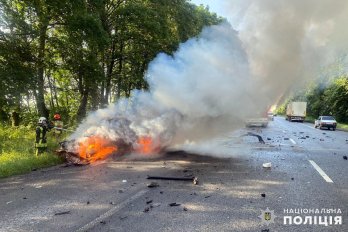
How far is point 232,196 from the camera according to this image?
7.09 metres

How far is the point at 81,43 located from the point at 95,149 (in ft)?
27.3

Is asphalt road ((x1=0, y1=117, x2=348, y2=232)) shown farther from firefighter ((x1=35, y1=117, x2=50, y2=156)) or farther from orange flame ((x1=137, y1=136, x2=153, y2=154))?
firefighter ((x1=35, y1=117, x2=50, y2=156))

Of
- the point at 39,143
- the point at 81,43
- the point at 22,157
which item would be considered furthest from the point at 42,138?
the point at 81,43

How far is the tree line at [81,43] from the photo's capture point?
51.6 feet

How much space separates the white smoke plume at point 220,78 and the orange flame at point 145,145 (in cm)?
18

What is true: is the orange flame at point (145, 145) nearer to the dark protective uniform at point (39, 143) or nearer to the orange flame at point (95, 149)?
the orange flame at point (95, 149)

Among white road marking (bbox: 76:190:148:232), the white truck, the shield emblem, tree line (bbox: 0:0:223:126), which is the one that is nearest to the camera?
white road marking (bbox: 76:190:148:232)

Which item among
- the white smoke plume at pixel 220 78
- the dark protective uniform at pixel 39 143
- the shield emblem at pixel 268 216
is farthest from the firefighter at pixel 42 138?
the shield emblem at pixel 268 216

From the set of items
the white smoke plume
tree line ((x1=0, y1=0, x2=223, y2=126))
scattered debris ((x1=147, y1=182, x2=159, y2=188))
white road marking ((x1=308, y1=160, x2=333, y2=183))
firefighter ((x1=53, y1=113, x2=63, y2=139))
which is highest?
tree line ((x1=0, y1=0, x2=223, y2=126))

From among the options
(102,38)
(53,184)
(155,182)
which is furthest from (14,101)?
(155,182)

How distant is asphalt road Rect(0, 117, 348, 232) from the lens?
5441mm

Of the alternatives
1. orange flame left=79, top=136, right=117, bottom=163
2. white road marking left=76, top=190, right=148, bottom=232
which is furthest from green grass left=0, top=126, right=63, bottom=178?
white road marking left=76, top=190, right=148, bottom=232

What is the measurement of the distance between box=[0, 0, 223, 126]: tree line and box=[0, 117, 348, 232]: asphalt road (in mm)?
7698

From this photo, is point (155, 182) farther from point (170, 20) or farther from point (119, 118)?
point (170, 20)
